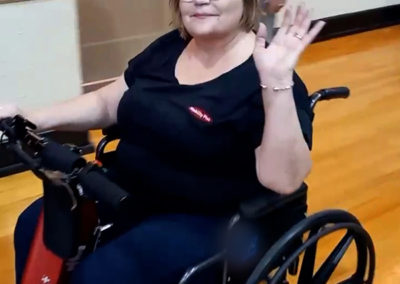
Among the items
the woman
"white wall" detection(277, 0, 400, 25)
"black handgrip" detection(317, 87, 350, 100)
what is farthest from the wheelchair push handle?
"white wall" detection(277, 0, 400, 25)

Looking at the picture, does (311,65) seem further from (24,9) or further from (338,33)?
(24,9)

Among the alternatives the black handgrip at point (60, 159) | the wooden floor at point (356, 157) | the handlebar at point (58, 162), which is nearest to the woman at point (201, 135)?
the handlebar at point (58, 162)

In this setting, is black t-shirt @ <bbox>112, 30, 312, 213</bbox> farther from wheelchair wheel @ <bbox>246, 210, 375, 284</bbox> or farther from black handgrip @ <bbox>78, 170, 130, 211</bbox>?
black handgrip @ <bbox>78, 170, 130, 211</bbox>

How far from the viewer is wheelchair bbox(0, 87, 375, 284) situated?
115 cm

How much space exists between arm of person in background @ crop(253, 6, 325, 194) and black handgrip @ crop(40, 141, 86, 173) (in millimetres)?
335

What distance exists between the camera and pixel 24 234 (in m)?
1.47

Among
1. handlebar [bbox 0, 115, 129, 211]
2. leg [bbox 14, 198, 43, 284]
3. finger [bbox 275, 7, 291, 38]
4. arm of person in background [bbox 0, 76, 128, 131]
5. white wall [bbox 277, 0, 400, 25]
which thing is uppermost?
finger [bbox 275, 7, 291, 38]

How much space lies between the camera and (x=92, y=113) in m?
1.58

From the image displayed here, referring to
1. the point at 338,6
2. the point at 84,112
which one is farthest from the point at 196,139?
the point at 338,6

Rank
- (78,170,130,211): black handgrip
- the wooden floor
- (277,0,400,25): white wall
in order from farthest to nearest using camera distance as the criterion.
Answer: (277,0,400,25): white wall
the wooden floor
(78,170,130,211): black handgrip

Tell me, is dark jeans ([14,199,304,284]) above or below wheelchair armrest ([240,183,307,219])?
below

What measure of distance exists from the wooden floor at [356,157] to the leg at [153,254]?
0.78 meters

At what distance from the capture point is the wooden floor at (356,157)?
222 cm

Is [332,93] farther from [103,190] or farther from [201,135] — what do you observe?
[103,190]
